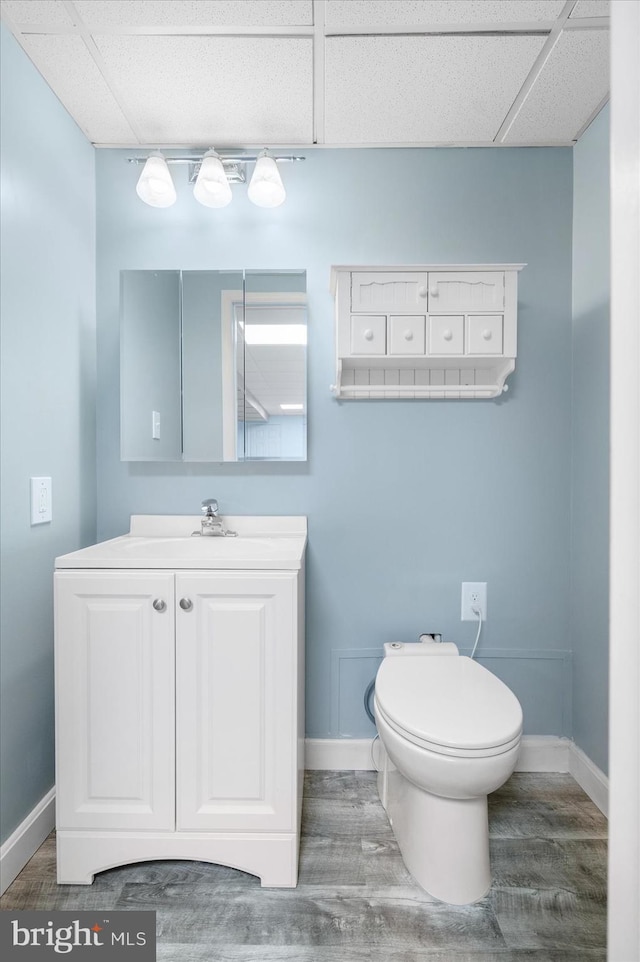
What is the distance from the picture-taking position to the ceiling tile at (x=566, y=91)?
144cm

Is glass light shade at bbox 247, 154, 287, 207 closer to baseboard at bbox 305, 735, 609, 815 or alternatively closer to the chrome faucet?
the chrome faucet

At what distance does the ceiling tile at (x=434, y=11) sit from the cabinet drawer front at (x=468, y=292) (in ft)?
2.09

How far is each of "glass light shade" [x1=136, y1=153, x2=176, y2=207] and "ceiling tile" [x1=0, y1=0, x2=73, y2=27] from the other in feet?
1.34

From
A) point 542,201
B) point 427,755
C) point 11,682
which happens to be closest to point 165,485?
point 11,682

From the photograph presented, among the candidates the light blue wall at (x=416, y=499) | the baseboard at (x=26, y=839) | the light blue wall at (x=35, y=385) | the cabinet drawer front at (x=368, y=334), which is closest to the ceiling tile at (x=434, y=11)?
the light blue wall at (x=416, y=499)

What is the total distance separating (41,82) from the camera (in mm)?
1538

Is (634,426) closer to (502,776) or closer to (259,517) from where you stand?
(502,776)

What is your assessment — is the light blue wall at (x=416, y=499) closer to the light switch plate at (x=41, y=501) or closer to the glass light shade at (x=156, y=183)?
the glass light shade at (x=156, y=183)

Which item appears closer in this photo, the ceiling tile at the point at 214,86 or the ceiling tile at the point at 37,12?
the ceiling tile at the point at 37,12

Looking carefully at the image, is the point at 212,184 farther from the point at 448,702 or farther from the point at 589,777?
the point at 589,777

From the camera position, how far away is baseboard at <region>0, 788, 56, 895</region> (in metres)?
1.35

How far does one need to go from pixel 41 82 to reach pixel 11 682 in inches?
69.6

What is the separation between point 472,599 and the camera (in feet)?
6.23

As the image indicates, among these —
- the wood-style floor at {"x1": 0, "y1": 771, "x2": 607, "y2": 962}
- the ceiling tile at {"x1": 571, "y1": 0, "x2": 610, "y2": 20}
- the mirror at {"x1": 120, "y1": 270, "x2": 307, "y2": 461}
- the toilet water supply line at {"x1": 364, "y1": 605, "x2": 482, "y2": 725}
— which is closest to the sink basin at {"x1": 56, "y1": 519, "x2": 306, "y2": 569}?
the mirror at {"x1": 120, "y1": 270, "x2": 307, "y2": 461}
